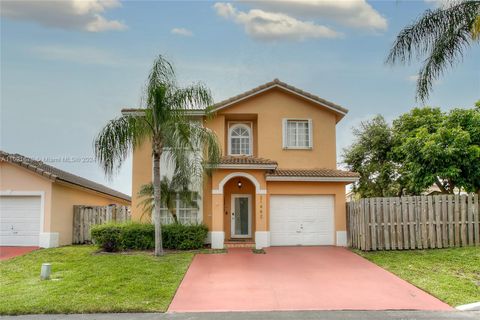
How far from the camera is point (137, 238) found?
1625 cm

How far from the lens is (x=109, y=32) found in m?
16.9

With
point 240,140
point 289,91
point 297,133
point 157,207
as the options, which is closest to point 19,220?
point 157,207

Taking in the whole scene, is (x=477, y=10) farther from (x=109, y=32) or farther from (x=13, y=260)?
(x=13, y=260)

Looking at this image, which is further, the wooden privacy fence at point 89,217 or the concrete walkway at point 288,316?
the wooden privacy fence at point 89,217

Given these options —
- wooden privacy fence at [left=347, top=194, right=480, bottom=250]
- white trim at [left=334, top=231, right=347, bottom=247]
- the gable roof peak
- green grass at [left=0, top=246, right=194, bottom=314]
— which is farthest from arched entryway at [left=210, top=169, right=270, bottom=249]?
wooden privacy fence at [left=347, top=194, right=480, bottom=250]

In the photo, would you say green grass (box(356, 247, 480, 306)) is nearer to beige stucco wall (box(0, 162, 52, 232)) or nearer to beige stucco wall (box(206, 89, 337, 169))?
beige stucco wall (box(206, 89, 337, 169))

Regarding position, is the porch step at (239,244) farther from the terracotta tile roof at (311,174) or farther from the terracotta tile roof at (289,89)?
the terracotta tile roof at (289,89)

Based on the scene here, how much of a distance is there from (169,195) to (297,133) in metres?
7.43

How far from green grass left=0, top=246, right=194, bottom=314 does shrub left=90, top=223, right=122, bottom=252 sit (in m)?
0.68

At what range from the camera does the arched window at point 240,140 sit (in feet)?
65.7

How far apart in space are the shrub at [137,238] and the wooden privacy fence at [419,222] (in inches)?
355

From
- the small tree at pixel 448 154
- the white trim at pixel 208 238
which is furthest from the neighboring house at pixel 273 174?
the small tree at pixel 448 154

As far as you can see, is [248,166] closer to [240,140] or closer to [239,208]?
[239,208]

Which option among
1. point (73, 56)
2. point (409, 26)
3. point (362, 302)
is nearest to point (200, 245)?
point (362, 302)
